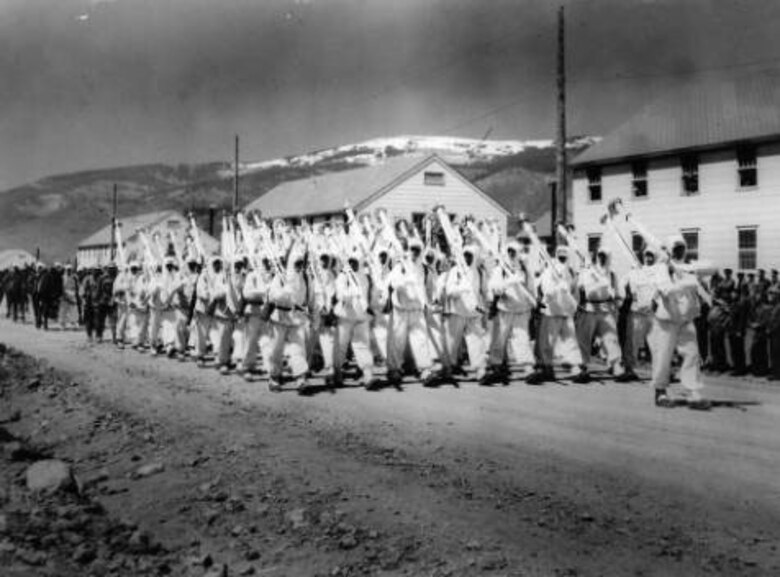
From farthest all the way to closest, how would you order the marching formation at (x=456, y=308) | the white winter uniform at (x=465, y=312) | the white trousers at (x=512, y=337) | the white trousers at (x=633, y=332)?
the white trousers at (x=633, y=332) < the white winter uniform at (x=465, y=312) < the white trousers at (x=512, y=337) < the marching formation at (x=456, y=308)

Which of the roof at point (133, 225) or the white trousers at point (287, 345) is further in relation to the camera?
the roof at point (133, 225)

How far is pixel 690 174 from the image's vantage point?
3008 centimetres

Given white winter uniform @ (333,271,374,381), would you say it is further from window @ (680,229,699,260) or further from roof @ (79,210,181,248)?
roof @ (79,210,181,248)

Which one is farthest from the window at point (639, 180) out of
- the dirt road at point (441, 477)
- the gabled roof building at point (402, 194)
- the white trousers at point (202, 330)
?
the white trousers at point (202, 330)

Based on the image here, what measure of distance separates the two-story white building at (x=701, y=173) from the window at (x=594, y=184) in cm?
4

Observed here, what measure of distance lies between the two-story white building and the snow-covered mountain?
4594 inches

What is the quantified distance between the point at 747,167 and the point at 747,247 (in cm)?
283

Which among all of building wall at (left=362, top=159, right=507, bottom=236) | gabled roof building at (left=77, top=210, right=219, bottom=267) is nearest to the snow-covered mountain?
gabled roof building at (left=77, top=210, right=219, bottom=267)

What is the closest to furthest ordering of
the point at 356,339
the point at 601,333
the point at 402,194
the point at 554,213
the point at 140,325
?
1. the point at 356,339
2. the point at 601,333
3. the point at 140,325
4. the point at 554,213
5. the point at 402,194

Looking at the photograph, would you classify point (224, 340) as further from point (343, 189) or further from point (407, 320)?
point (343, 189)

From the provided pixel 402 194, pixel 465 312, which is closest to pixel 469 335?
pixel 465 312

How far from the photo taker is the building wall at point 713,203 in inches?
1080

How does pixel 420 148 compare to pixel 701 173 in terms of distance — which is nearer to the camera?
pixel 701 173

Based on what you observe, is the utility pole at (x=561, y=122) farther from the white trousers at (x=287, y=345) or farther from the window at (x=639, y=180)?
the window at (x=639, y=180)
